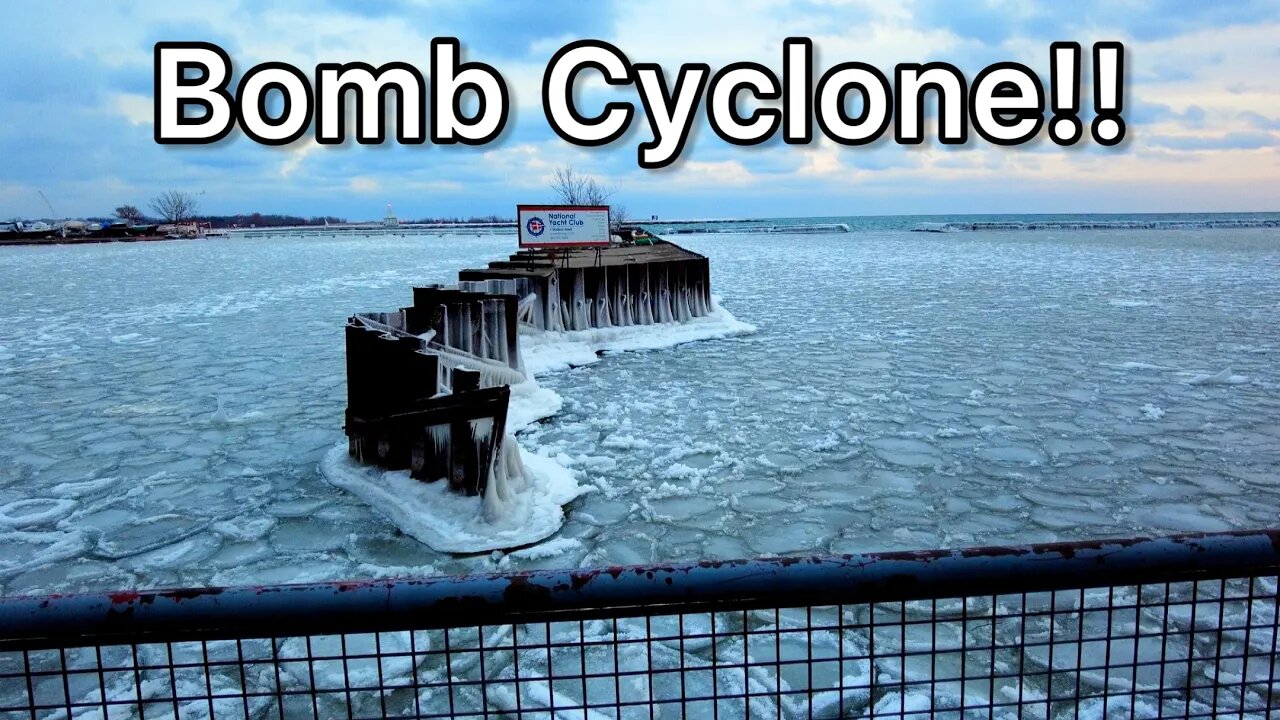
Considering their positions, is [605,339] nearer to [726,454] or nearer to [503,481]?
[726,454]

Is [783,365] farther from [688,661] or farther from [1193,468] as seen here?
[688,661]

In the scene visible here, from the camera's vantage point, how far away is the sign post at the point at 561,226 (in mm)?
19141

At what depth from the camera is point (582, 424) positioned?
10.3m

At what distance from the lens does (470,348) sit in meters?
12.3

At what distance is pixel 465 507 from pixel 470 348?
215 inches

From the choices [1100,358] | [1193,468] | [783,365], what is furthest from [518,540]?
[1100,358]

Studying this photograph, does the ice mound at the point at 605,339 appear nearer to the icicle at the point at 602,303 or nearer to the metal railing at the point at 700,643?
the icicle at the point at 602,303

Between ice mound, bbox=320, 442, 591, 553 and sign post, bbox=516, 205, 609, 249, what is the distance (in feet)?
37.2

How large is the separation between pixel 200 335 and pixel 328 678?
1534 centimetres

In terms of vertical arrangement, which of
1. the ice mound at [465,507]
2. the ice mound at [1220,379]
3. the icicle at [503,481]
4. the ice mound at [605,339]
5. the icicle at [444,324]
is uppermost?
the icicle at [444,324]

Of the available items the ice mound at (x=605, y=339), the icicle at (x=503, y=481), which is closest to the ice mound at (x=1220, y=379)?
the ice mound at (x=605, y=339)

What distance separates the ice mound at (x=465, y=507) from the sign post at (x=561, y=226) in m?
11.3

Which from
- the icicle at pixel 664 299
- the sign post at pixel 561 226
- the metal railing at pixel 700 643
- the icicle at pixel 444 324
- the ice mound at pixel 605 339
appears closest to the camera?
the metal railing at pixel 700 643

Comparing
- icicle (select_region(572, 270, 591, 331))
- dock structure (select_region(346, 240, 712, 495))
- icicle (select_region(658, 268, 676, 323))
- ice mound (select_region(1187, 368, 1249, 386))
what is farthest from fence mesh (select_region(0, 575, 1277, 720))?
icicle (select_region(658, 268, 676, 323))
